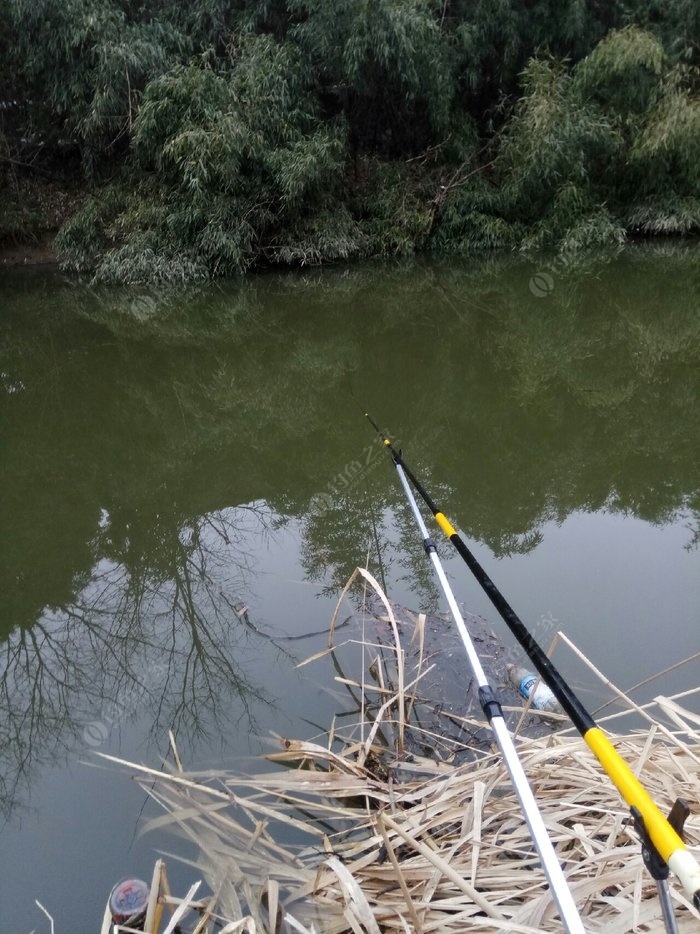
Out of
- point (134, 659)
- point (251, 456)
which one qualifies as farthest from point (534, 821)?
point (251, 456)

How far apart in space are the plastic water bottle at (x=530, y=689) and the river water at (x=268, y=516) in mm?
152

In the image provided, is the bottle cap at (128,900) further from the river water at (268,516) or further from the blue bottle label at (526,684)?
the blue bottle label at (526,684)

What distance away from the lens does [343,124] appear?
998 cm

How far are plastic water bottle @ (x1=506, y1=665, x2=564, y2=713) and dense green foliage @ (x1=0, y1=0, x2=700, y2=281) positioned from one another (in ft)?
24.9

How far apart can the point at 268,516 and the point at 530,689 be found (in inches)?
66.9

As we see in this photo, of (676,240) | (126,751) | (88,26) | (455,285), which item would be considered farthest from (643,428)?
(88,26)

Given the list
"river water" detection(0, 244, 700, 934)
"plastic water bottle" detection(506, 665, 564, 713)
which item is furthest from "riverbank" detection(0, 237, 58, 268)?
"plastic water bottle" detection(506, 665, 564, 713)

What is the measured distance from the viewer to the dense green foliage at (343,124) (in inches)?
351

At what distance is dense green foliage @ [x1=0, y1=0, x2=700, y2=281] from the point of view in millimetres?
8906

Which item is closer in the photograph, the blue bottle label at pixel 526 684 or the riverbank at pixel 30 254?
the blue bottle label at pixel 526 684

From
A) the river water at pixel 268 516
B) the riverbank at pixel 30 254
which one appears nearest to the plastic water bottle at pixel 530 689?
the river water at pixel 268 516

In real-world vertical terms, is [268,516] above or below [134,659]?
above

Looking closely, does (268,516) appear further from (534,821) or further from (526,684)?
(534,821)

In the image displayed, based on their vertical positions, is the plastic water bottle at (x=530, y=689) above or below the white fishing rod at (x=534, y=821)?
above
